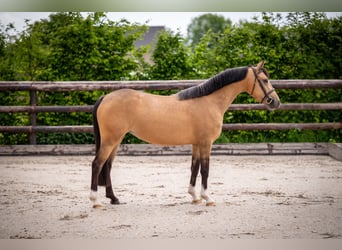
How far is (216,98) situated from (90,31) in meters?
3.49

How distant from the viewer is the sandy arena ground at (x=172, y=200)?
4281 millimetres

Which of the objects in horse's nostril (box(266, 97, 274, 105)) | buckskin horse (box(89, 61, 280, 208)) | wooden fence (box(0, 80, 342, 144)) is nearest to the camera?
buckskin horse (box(89, 61, 280, 208))

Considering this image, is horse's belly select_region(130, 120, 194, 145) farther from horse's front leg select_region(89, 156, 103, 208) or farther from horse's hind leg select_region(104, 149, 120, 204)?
horse's front leg select_region(89, 156, 103, 208)

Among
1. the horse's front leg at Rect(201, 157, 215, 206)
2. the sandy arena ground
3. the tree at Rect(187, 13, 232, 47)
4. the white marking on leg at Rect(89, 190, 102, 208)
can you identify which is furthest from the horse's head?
the tree at Rect(187, 13, 232, 47)

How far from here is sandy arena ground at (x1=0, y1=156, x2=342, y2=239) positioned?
4281 millimetres

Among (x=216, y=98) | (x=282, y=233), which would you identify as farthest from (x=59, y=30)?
(x=282, y=233)

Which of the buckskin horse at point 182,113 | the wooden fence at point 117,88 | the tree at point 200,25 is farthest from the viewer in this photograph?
the tree at point 200,25

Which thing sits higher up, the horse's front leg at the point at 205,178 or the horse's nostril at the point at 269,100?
the horse's nostril at the point at 269,100

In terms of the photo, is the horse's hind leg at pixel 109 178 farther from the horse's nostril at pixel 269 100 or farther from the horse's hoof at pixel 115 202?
the horse's nostril at pixel 269 100

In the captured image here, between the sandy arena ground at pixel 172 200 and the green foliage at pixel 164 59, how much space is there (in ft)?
2.74

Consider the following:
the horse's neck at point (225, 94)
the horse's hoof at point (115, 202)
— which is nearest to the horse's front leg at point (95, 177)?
the horse's hoof at point (115, 202)

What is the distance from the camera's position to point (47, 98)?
8.71m

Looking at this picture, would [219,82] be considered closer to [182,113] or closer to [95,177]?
[182,113]

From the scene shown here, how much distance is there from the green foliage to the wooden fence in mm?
205
